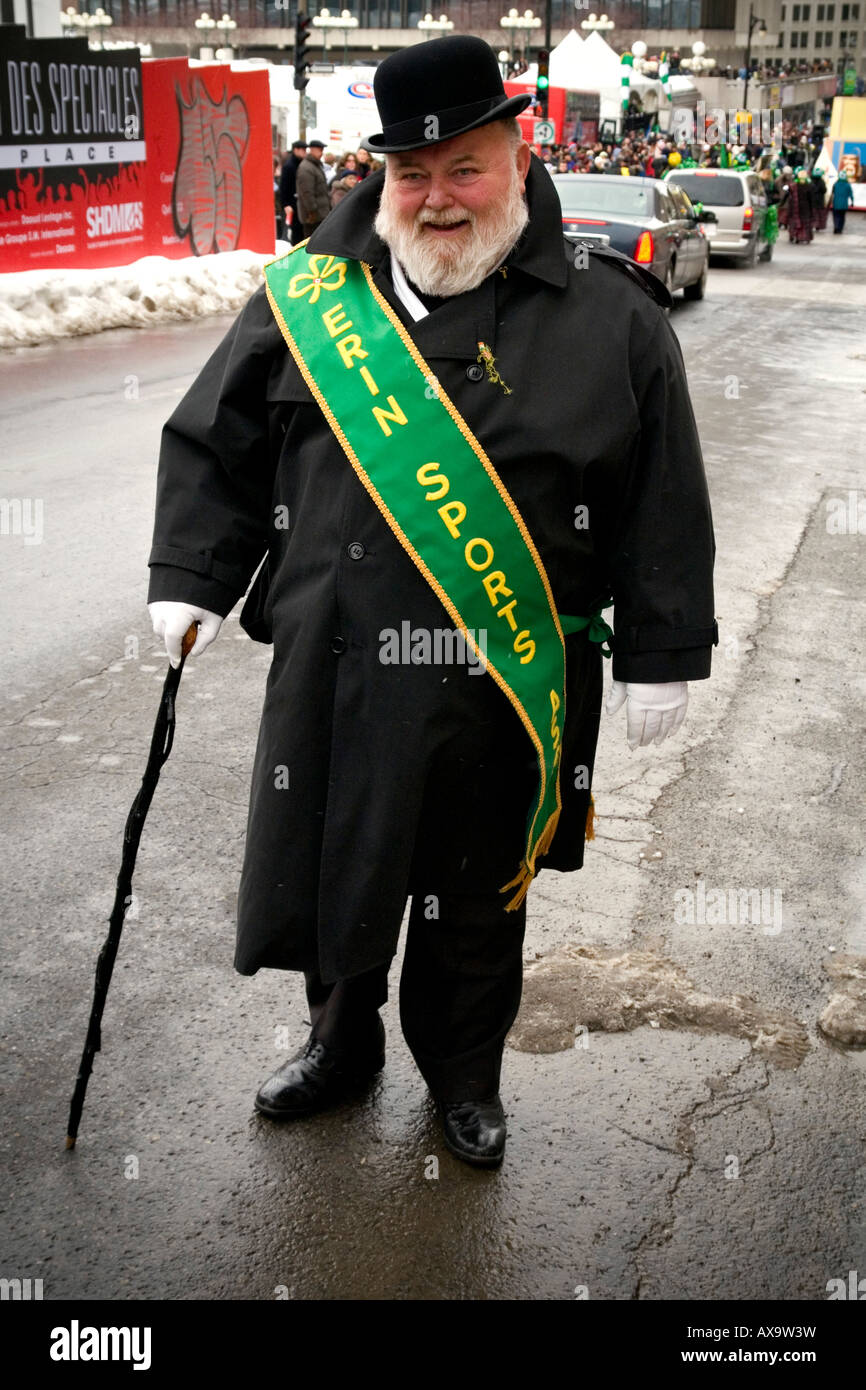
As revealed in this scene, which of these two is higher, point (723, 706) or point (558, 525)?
point (558, 525)

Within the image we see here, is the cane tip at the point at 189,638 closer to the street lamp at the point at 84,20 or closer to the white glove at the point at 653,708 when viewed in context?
the white glove at the point at 653,708

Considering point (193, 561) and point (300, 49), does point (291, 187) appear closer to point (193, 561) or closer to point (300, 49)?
point (300, 49)

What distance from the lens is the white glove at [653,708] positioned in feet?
8.98

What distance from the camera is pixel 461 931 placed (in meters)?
2.87

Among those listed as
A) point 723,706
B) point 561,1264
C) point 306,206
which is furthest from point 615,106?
point 561,1264

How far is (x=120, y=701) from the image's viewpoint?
5.25 m

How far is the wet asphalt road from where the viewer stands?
2.67 m

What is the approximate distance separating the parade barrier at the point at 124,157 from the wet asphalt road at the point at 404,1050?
9.97 metres

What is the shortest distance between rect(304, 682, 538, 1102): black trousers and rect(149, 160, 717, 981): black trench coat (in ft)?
0.09

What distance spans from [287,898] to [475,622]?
2.04 ft

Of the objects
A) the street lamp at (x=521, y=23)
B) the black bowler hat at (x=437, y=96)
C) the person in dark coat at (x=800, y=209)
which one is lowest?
the person in dark coat at (x=800, y=209)

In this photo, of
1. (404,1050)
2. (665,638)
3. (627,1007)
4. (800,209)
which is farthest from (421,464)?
(800,209)

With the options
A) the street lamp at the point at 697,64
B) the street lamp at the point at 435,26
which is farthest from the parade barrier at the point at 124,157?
the street lamp at the point at 697,64

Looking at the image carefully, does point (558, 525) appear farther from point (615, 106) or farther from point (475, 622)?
point (615, 106)
